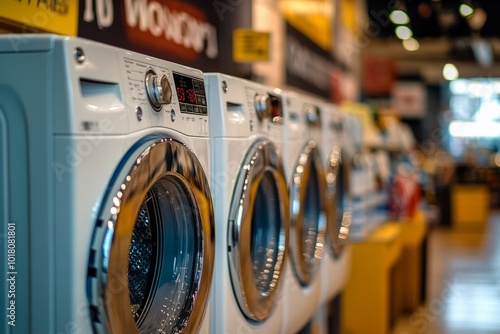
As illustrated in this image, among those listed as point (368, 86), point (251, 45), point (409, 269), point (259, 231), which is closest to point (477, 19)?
point (368, 86)

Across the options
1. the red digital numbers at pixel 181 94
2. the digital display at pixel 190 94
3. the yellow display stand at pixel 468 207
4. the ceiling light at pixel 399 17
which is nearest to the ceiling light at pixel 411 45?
the yellow display stand at pixel 468 207

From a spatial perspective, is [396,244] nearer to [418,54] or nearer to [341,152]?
[341,152]

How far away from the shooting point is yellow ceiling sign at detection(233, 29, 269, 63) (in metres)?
4.37

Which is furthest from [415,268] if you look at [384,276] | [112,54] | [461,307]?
[112,54]

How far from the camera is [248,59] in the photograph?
441 centimetres

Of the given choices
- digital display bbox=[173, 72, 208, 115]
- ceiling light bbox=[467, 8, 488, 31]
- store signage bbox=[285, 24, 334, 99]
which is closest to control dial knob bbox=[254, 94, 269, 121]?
digital display bbox=[173, 72, 208, 115]

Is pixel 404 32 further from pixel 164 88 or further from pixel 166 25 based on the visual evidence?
pixel 164 88

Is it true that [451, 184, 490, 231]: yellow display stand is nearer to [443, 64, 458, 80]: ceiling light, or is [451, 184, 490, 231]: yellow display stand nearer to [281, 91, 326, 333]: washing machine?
[443, 64, 458, 80]: ceiling light

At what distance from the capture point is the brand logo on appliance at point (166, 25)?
2996mm

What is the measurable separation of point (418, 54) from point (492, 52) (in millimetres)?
1773

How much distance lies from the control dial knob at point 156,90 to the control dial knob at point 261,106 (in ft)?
2.66

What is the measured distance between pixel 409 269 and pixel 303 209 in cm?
293

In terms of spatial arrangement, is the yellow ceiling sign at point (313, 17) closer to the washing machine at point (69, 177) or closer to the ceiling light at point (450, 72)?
the washing machine at point (69, 177)

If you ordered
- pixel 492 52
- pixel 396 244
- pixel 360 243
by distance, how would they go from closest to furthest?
pixel 360 243 → pixel 396 244 → pixel 492 52
